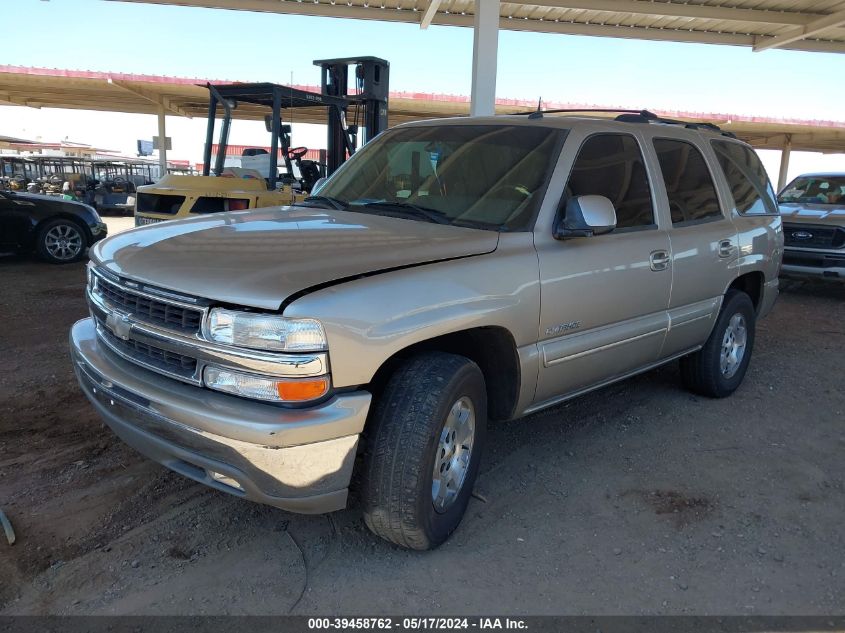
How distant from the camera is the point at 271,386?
2311 millimetres

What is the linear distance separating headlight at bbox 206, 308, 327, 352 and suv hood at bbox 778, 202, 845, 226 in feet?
28.5

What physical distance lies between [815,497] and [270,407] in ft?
9.81

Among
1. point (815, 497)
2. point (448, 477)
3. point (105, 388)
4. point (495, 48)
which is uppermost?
point (495, 48)

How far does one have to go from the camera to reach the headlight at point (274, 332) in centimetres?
226

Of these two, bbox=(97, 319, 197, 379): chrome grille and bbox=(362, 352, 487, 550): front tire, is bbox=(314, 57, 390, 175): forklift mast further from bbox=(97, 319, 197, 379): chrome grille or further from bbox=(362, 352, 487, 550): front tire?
bbox=(362, 352, 487, 550): front tire

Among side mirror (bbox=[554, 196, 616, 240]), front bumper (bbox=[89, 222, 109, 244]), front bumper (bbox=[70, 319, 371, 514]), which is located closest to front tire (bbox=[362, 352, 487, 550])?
front bumper (bbox=[70, 319, 371, 514])

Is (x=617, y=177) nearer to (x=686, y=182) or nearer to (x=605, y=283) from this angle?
(x=605, y=283)

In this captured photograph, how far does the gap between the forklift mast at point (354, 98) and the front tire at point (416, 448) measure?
6.86 metres

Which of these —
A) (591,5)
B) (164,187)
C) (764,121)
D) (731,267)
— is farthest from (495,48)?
(764,121)

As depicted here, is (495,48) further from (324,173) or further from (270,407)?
(270,407)

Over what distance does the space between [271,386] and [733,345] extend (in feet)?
13.0

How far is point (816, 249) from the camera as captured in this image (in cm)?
916

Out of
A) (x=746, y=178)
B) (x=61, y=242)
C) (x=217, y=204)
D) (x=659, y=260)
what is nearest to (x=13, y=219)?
(x=61, y=242)

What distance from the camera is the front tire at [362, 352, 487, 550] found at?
2512mm
